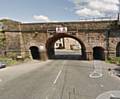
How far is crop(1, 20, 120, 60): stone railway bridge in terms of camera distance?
97.8 feet

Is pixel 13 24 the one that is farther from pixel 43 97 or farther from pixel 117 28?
pixel 43 97

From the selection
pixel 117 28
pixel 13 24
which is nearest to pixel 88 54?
pixel 117 28

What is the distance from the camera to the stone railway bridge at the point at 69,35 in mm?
Result: 29797

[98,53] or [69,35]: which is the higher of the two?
[69,35]

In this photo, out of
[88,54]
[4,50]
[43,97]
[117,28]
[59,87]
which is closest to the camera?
[43,97]

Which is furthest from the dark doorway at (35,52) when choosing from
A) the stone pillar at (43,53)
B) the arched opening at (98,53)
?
the arched opening at (98,53)

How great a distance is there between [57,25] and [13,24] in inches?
330

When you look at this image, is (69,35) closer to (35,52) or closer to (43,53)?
(43,53)

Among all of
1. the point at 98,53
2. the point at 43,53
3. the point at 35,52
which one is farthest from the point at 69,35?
the point at 35,52

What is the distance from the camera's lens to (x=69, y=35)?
32281mm

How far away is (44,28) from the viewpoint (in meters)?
32.1

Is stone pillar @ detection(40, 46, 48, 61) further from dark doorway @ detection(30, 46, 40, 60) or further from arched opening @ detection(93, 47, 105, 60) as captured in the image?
arched opening @ detection(93, 47, 105, 60)

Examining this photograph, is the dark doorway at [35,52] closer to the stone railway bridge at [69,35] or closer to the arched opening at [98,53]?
the stone railway bridge at [69,35]

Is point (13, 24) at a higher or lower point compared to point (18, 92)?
higher
